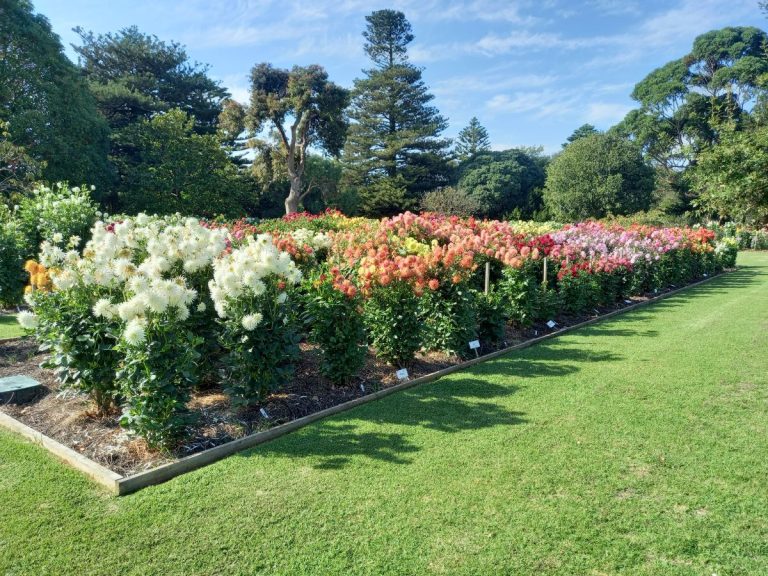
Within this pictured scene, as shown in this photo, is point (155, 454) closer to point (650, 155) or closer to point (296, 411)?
point (296, 411)

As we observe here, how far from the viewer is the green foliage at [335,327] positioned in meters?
4.73

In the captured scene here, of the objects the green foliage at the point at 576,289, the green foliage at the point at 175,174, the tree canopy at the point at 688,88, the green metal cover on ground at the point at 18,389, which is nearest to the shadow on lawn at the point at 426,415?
the green foliage at the point at 576,289

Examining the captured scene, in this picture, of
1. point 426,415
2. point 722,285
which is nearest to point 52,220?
point 426,415

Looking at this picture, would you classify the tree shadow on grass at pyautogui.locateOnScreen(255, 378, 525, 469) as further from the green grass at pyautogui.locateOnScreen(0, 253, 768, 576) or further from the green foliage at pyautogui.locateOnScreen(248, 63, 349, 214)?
the green foliage at pyautogui.locateOnScreen(248, 63, 349, 214)

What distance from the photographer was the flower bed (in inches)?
136

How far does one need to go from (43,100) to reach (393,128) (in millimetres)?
23469

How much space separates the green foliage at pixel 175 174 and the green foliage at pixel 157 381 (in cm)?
2044

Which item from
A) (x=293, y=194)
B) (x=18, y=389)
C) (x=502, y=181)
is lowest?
(x=18, y=389)

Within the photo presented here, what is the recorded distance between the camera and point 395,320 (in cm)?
542

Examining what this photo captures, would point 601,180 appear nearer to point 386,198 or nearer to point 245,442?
point 386,198

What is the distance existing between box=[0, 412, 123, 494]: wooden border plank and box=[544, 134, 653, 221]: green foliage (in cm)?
3273

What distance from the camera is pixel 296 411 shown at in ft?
14.4

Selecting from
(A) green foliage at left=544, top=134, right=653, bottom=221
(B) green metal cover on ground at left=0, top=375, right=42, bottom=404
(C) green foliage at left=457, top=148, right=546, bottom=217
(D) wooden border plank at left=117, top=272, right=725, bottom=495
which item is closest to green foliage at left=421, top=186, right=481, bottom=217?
(C) green foliage at left=457, top=148, right=546, bottom=217

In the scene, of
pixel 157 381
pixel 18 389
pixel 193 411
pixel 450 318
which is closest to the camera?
pixel 157 381
